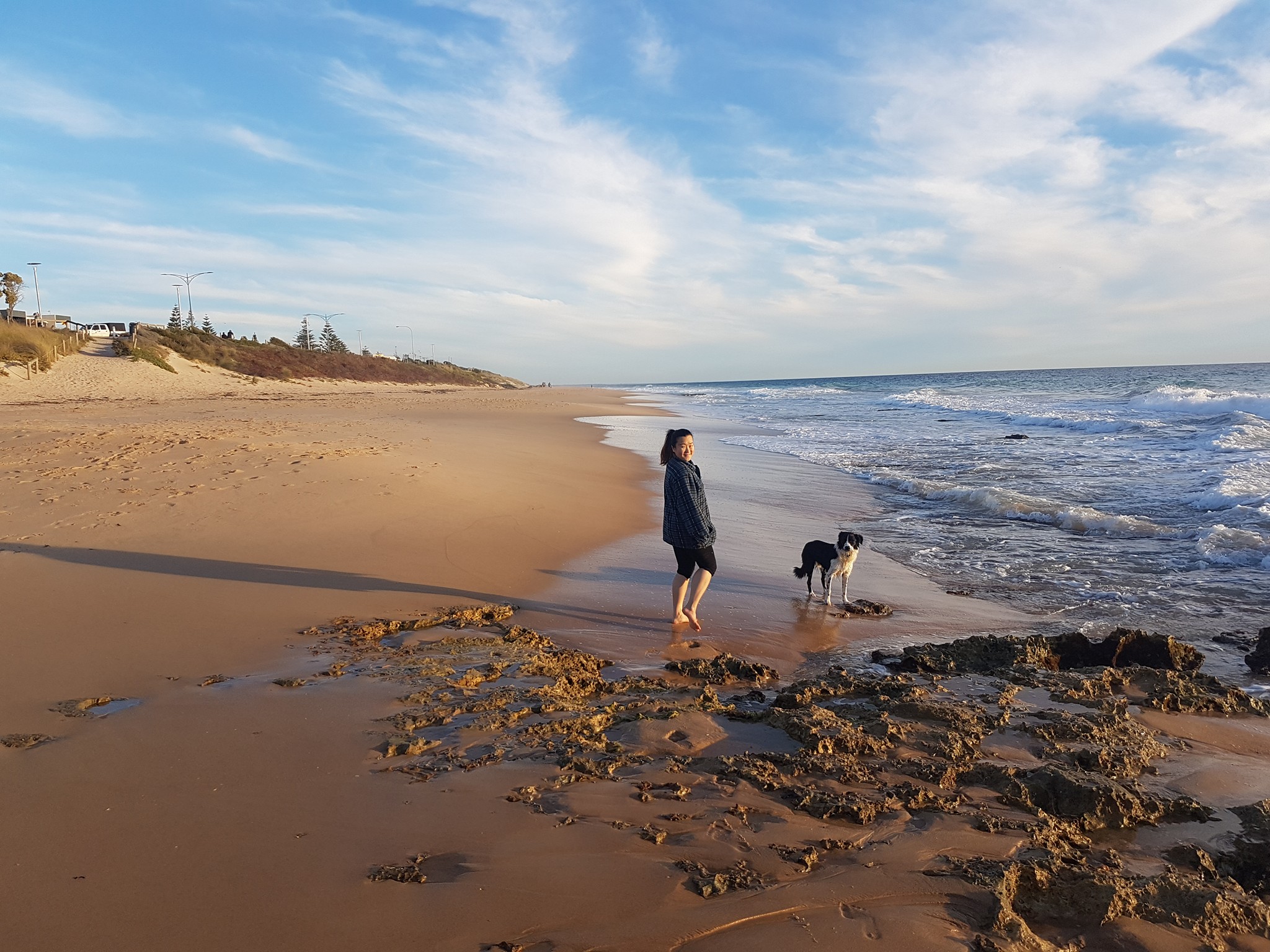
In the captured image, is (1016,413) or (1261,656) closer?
(1261,656)

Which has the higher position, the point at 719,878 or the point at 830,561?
the point at 830,561

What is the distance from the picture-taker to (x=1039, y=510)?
10.3m

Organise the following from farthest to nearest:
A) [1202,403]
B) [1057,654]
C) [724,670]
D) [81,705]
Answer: [1202,403]
[1057,654]
[724,670]
[81,705]

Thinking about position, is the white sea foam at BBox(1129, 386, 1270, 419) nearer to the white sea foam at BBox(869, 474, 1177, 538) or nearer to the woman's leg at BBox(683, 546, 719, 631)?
the white sea foam at BBox(869, 474, 1177, 538)

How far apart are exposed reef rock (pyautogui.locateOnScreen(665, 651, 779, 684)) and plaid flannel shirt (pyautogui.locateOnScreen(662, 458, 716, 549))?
4.09ft

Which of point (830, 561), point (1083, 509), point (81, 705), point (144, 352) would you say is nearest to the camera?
point (81, 705)

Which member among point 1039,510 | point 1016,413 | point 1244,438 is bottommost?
point 1039,510

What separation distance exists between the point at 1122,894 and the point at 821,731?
1333mm

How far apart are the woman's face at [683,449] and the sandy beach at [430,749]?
138 cm

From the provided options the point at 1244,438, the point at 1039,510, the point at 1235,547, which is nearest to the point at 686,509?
the point at 1235,547

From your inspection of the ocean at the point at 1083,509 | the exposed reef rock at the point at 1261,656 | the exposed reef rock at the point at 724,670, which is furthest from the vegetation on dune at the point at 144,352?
the exposed reef rock at the point at 1261,656

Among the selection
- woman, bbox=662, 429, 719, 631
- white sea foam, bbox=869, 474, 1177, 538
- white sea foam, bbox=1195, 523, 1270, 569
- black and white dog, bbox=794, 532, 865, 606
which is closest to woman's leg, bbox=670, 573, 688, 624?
woman, bbox=662, 429, 719, 631

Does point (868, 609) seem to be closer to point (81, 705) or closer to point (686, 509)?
point (686, 509)

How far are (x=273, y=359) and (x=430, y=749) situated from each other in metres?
50.3
